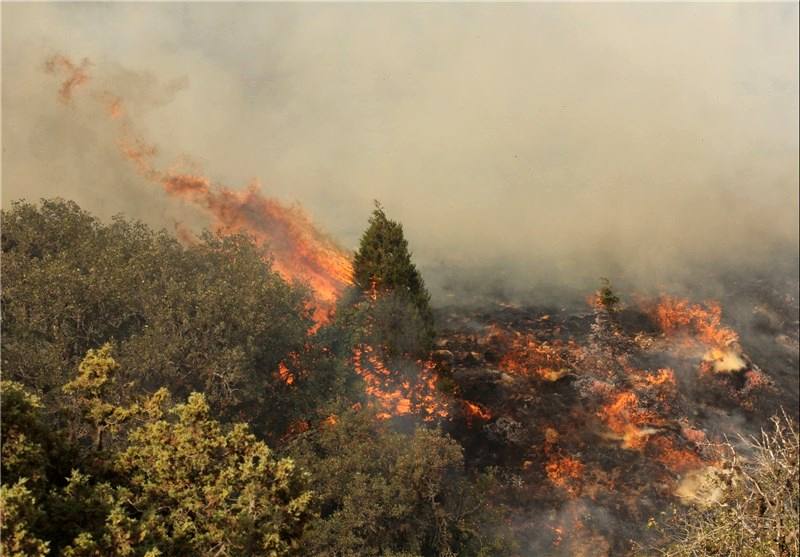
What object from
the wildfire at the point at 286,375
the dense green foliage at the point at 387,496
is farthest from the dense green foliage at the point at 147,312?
the dense green foliage at the point at 387,496

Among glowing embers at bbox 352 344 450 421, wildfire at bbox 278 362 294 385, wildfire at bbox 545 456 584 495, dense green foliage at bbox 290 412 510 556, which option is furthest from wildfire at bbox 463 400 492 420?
wildfire at bbox 278 362 294 385

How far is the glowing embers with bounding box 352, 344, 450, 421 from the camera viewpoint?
38.6m

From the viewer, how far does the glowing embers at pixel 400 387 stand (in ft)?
127

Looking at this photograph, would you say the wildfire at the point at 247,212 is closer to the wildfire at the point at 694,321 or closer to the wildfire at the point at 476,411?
the wildfire at the point at 476,411

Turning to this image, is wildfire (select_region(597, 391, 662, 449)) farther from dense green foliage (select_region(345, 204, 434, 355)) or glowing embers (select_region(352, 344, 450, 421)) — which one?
dense green foliage (select_region(345, 204, 434, 355))

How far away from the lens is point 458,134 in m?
83.5

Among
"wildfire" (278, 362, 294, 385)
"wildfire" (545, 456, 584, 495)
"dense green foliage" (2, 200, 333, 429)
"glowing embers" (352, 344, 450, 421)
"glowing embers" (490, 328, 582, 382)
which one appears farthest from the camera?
"glowing embers" (490, 328, 582, 382)

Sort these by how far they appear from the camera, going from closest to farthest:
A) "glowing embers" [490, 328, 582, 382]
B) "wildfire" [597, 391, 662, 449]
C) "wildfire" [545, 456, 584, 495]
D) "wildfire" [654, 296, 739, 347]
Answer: "wildfire" [545, 456, 584, 495] → "wildfire" [597, 391, 662, 449] → "glowing embers" [490, 328, 582, 382] → "wildfire" [654, 296, 739, 347]

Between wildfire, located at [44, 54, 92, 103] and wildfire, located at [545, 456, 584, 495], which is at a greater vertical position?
wildfire, located at [44, 54, 92, 103]

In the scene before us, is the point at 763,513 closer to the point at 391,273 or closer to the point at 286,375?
the point at 286,375

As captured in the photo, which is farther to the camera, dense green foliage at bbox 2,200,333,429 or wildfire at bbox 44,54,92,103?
wildfire at bbox 44,54,92,103

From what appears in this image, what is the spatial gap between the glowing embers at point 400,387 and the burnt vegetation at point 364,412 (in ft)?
0.45

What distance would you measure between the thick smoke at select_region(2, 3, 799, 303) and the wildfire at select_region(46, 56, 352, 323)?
125cm

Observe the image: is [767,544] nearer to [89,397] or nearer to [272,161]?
[89,397]
